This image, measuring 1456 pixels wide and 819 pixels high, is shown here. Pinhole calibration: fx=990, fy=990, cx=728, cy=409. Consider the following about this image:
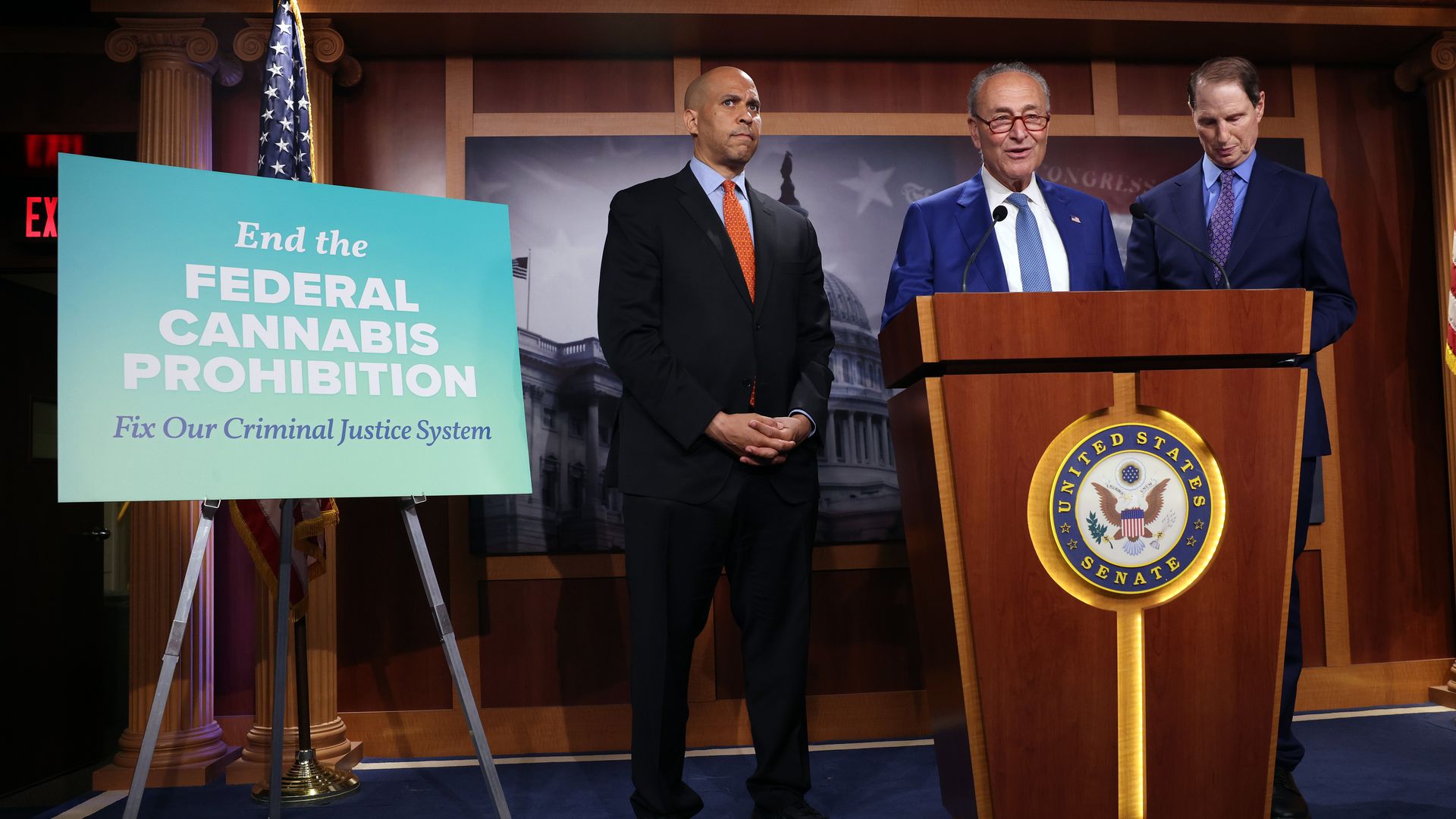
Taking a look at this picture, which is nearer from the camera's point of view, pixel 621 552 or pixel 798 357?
pixel 798 357

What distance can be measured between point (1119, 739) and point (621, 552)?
6.51ft

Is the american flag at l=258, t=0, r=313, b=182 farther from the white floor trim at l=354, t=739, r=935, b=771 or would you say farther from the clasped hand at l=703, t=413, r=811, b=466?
the white floor trim at l=354, t=739, r=935, b=771

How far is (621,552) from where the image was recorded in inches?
133


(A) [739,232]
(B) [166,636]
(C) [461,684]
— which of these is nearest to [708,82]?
(A) [739,232]

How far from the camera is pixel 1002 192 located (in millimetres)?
2301

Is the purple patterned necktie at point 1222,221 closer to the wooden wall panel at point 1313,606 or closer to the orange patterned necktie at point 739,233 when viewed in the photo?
the orange patterned necktie at point 739,233

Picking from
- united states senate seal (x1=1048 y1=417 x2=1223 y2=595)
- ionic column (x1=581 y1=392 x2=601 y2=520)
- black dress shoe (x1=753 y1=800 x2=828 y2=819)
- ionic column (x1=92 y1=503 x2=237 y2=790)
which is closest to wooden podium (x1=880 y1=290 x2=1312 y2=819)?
united states senate seal (x1=1048 y1=417 x2=1223 y2=595)

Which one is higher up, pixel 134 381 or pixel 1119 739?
pixel 134 381

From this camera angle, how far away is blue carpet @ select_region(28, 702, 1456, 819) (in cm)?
250

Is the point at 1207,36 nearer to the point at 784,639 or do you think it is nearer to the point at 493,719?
the point at 784,639

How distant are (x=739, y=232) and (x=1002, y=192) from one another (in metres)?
0.63

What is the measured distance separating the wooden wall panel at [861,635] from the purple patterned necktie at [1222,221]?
152cm

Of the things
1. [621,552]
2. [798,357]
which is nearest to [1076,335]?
[798,357]

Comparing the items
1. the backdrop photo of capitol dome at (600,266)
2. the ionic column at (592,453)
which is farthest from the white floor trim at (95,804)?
the ionic column at (592,453)
